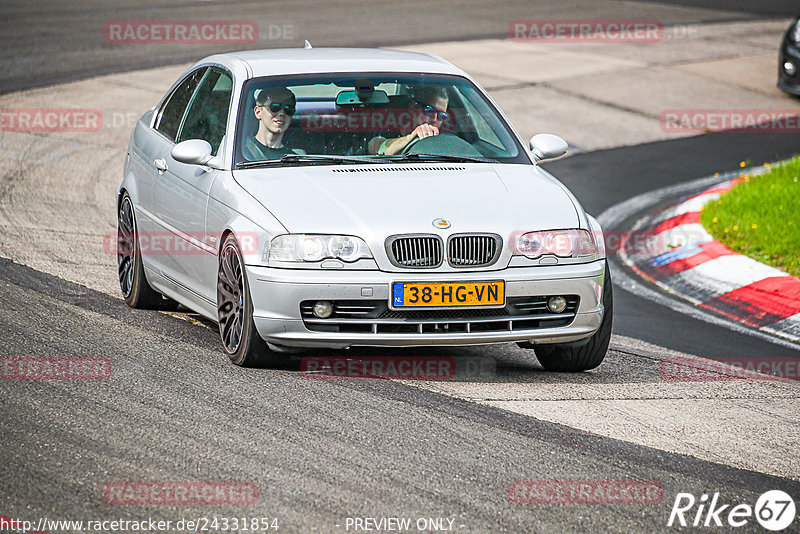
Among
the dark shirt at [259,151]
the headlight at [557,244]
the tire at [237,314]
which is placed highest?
the dark shirt at [259,151]

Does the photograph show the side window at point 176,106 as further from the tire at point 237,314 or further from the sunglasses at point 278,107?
the tire at point 237,314

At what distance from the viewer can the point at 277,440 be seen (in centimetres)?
516

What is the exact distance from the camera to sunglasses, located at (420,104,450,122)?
7347mm

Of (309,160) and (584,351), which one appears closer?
(584,351)

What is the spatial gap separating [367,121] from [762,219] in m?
4.60

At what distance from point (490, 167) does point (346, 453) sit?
2410mm

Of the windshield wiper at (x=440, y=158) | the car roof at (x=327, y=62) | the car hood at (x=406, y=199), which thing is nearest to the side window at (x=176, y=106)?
the car roof at (x=327, y=62)

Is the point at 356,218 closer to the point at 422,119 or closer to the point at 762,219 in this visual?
the point at 422,119

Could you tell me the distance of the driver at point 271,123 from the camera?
6859 mm

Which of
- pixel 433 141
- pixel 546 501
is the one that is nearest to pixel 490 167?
pixel 433 141

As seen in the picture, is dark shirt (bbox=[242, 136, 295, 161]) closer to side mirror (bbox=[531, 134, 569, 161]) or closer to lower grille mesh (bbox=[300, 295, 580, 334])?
lower grille mesh (bbox=[300, 295, 580, 334])

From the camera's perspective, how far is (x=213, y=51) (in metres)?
19.4

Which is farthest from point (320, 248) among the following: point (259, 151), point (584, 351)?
point (584, 351)

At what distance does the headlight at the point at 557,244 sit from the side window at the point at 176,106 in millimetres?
2605
